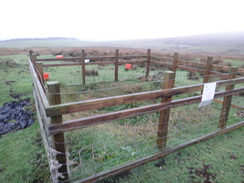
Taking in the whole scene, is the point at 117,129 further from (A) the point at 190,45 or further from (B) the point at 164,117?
(A) the point at 190,45

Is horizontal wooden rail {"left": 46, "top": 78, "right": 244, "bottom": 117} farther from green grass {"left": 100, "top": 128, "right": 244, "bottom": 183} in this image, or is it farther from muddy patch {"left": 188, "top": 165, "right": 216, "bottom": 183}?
muddy patch {"left": 188, "top": 165, "right": 216, "bottom": 183}

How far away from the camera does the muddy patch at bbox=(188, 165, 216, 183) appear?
2.61 meters

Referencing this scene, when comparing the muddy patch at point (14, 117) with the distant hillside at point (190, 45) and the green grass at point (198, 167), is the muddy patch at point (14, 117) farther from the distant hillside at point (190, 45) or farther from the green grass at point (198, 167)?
the distant hillside at point (190, 45)

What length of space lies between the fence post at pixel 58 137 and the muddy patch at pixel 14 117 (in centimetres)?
243

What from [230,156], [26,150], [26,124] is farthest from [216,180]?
[26,124]

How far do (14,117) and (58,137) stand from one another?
128 inches

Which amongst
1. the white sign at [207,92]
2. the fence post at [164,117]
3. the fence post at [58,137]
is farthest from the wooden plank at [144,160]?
the white sign at [207,92]

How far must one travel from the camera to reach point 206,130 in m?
3.93

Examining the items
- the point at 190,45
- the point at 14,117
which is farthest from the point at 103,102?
the point at 190,45

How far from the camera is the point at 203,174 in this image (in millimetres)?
2705

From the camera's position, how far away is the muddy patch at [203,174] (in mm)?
2605

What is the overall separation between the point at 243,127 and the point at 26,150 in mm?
4831

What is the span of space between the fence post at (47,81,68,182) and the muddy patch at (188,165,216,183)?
6.23 feet

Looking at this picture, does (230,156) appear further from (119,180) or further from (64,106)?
(64,106)
